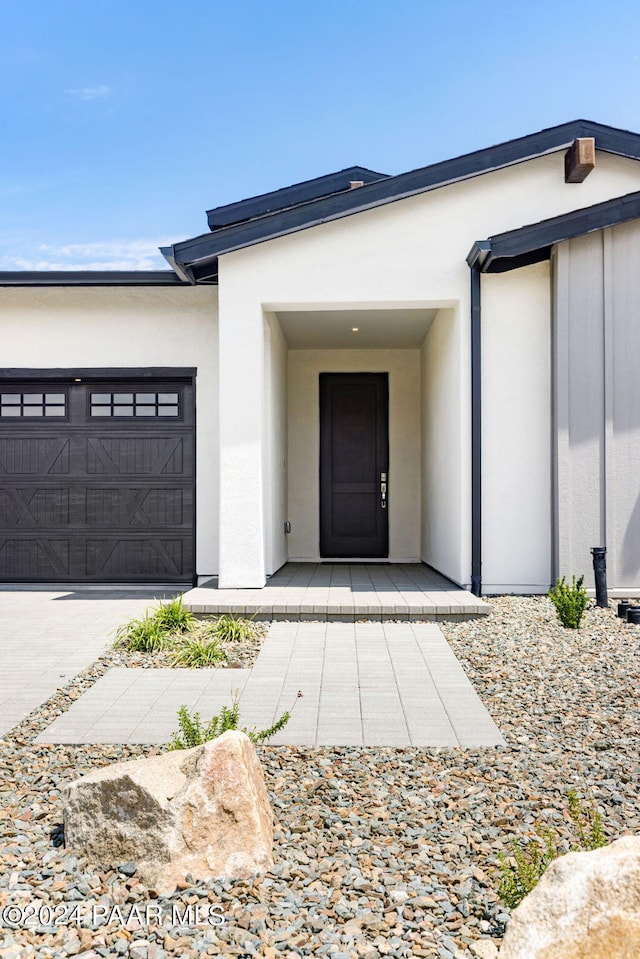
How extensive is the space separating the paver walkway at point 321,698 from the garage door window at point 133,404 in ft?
13.2

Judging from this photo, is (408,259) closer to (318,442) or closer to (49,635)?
(318,442)

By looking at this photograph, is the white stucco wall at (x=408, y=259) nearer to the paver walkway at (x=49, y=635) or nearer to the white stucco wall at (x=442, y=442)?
the white stucco wall at (x=442, y=442)

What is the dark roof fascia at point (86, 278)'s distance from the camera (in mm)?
8164

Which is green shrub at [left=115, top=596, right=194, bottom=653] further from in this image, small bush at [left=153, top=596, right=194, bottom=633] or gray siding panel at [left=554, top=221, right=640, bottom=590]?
gray siding panel at [left=554, top=221, right=640, bottom=590]

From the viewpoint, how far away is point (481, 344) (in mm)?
7254

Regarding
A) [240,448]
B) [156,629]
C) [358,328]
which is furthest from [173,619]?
[358,328]

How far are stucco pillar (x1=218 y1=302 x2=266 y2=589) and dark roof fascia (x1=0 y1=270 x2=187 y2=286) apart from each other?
129cm

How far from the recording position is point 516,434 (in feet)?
23.8

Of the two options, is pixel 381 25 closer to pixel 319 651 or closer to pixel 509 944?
pixel 319 651

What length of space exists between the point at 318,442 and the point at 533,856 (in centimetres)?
867

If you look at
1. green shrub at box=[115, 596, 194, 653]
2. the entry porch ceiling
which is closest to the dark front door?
the entry porch ceiling

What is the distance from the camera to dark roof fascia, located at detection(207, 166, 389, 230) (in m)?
10.2

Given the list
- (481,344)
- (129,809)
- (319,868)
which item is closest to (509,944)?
(319,868)

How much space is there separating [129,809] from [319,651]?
298 cm
